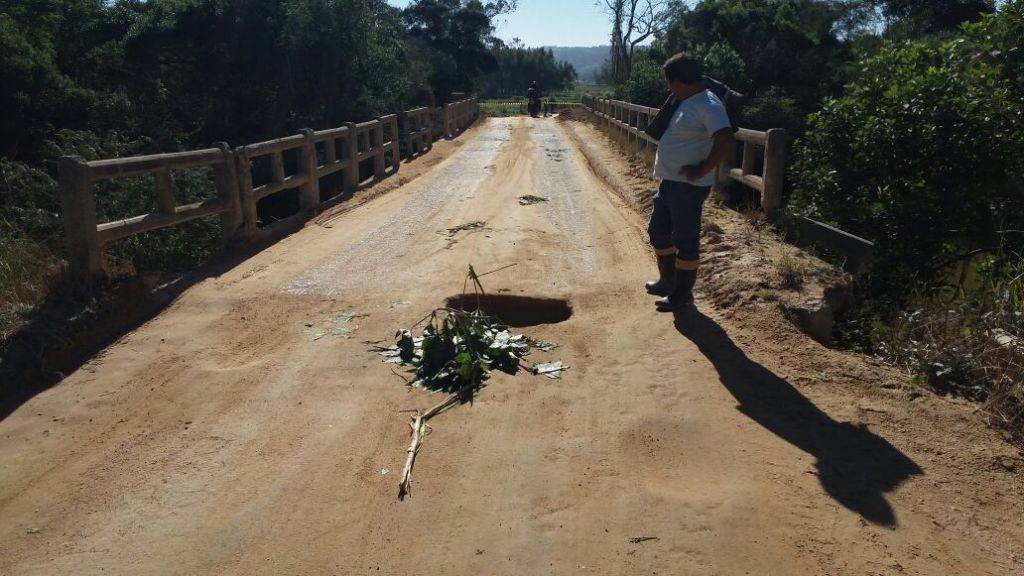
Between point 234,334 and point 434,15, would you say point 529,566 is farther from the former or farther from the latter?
point 434,15

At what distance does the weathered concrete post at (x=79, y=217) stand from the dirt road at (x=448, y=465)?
774 mm

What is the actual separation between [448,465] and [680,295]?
2.72 meters

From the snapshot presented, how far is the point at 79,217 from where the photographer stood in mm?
6051

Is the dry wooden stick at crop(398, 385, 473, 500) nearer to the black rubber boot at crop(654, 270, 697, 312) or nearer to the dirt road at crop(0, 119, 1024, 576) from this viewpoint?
the dirt road at crop(0, 119, 1024, 576)

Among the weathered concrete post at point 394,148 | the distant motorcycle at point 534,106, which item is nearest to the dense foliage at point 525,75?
the distant motorcycle at point 534,106

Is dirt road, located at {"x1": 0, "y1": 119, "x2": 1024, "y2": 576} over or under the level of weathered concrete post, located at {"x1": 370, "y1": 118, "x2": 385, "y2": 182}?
under

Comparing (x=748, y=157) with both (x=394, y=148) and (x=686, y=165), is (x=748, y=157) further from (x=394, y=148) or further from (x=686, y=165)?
(x=394, y=148)

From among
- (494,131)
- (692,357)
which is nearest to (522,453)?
(692,357)

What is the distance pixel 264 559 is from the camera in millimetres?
3170

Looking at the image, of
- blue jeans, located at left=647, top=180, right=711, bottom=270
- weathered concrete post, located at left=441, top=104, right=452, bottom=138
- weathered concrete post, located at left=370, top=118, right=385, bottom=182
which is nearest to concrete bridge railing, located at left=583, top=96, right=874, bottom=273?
blue jeans, located at left=647, top=180, right=711, bottom=270

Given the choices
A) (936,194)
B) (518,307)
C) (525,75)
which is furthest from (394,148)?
(525,75)

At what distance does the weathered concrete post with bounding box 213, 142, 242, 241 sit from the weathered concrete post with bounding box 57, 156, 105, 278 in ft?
6.58

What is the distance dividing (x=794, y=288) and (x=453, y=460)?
3.28m

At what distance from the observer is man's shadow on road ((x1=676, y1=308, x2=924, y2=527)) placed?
353 centimetres
